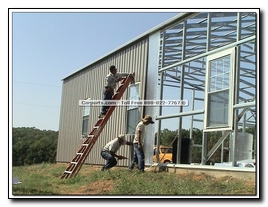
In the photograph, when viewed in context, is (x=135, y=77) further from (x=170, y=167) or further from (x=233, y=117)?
(x=233, y=117)

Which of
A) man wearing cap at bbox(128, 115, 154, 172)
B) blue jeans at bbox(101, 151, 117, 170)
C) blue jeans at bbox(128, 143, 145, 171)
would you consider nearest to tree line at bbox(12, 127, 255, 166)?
man wearing cap at bbox(128, 115, 154, 172)

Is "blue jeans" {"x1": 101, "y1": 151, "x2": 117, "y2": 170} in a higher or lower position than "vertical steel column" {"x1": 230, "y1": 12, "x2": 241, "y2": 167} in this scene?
lower

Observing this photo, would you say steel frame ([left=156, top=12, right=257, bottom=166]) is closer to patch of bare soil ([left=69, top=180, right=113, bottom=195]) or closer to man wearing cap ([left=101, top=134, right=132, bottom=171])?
man wearing cap ([left=101, top=134, right=132, bottom=171])

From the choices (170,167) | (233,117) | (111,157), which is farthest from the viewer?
(111,157)

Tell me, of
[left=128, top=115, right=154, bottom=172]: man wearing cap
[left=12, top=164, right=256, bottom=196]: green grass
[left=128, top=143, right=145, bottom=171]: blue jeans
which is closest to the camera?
[left=12, top=164, right=256, bottom=196]: green grass

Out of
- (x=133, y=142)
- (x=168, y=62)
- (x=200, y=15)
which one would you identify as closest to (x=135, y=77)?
(x=168, y=62)

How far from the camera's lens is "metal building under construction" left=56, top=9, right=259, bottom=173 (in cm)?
789

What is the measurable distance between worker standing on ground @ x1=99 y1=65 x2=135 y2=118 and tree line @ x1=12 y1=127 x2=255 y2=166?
1473 millimetres

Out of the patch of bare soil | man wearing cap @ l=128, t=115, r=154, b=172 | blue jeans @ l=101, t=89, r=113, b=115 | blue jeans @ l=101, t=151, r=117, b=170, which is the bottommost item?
the patch of bare soil

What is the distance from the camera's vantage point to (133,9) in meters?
7.70

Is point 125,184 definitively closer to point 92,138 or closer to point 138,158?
point 138,158

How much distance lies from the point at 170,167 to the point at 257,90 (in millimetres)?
2853

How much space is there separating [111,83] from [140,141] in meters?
1.76

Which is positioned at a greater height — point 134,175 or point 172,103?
point 172,103
